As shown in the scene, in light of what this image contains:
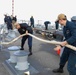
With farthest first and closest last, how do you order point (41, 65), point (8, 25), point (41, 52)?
point (8, 25), point (41, 52), point (41, 65)

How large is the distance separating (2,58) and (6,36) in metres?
4.35

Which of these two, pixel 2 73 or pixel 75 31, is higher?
pixel 75 31

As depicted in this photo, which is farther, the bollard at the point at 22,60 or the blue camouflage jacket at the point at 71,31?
the bollard at the point at 22,60

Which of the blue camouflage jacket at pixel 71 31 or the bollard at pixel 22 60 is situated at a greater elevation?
the blue camouflage jacket at pixel 71 31

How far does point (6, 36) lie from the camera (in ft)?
37.0

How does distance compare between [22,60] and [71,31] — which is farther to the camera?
[22,60]

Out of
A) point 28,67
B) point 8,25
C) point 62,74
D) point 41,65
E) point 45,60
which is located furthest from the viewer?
point 8,25

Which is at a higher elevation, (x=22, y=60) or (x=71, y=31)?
(x=71, y=31)

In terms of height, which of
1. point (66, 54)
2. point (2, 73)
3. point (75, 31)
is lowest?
point (2, 73)

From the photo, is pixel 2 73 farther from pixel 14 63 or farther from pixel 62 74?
pixel 62 74

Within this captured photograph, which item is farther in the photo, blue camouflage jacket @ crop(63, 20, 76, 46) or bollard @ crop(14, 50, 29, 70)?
bollard @ crop(14, 50, 29, 70)

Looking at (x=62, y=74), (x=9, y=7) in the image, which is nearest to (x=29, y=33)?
(x=62, y=74)

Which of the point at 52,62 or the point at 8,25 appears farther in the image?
the point at 8,25

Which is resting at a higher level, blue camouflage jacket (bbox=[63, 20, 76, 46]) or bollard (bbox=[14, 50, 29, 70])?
blue camouflage jacket (bbox=[63, 20, 76, 46])
